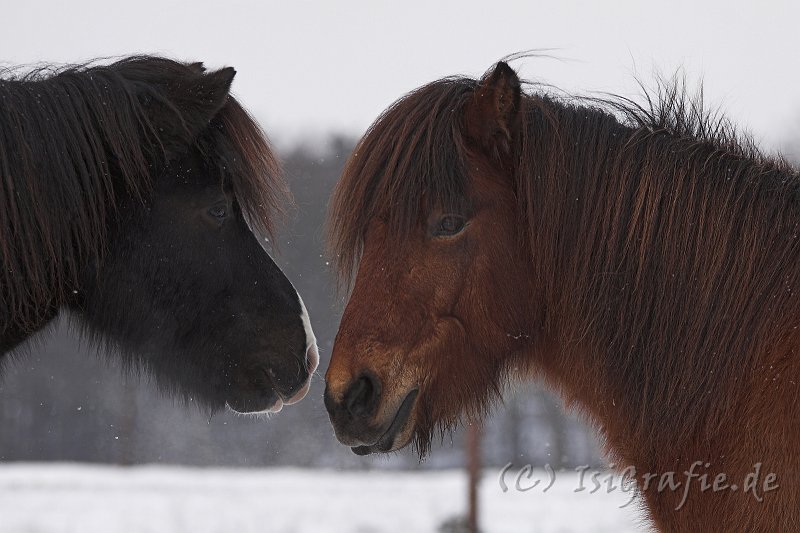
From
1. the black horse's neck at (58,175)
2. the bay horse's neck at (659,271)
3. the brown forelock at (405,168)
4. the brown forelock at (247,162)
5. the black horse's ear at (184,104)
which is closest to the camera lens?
the bay horse's neck at (659,271)

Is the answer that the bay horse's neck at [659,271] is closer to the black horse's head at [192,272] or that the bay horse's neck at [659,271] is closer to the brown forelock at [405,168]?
the brown forelock at [405,168]

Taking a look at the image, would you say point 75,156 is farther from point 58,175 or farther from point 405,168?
point 405,168

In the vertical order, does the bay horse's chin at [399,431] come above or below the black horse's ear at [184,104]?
below

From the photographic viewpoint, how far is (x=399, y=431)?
2783 mm

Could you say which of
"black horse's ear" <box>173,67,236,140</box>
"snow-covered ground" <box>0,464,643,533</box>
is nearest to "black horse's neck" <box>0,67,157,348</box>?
"black horse's ear" <box>173,67,236,140</box>

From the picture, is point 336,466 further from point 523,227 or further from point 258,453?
point 523,227

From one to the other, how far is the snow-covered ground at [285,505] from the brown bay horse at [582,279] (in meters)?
4.52

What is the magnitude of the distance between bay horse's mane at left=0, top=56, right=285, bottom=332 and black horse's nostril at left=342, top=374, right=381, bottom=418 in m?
1.41

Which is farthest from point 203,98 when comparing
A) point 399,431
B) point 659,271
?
point 659,271

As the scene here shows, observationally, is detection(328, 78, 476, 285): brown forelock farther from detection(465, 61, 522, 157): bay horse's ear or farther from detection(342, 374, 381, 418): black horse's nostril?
detection(342, 374, 381, 418): black horse's nostril

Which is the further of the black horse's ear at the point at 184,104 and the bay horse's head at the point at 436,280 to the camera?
the black horse's ear at the point at 184,104

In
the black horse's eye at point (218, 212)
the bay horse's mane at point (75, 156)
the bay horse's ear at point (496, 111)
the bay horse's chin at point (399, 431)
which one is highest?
the bay horse's ear at point (496, 111)

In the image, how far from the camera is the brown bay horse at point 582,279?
8.03 ft

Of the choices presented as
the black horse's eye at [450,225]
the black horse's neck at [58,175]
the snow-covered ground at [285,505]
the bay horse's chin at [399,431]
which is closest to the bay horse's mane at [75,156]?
the black horse's neck at [58,175]
